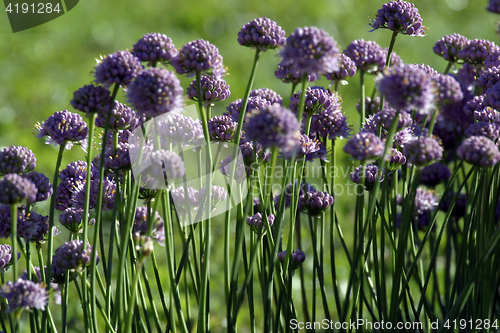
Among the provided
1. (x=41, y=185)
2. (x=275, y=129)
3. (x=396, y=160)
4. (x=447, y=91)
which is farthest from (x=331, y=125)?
(x=41, y=185)

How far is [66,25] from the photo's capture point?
13.8 feet

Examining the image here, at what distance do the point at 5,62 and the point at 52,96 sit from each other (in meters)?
0.66

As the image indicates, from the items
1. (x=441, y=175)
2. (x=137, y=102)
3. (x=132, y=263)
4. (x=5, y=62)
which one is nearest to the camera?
(x=137, y=102)

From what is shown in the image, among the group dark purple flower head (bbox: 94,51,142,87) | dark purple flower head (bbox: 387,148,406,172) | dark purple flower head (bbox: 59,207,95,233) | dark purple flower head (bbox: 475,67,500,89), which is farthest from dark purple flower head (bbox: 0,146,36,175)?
dark purple flower head (bbox: 475,67,500,89)

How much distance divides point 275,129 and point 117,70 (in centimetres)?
36

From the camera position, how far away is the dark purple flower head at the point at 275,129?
34.5 inches

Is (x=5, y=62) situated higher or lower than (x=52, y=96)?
higher

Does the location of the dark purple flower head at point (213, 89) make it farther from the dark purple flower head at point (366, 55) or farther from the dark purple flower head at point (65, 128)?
the dark purple flower head at point (366, 55)

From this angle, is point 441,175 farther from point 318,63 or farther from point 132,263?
point 132,263

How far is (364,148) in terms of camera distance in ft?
3.19

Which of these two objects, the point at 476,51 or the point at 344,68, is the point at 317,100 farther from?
the point at 476,51

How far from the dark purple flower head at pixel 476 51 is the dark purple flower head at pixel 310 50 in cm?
75

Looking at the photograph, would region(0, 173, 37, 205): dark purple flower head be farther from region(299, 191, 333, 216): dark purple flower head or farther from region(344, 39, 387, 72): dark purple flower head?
region(344, 39, 387, 72): dark purple flower head

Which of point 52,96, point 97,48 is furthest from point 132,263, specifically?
point 97,48
